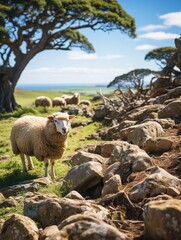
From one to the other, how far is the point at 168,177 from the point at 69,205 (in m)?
1.86

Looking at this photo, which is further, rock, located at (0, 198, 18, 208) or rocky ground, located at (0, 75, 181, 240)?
rock, located at (0, 198, 18, 208)

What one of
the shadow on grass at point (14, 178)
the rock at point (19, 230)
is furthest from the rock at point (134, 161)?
the shadow on grass at point (14, 178)

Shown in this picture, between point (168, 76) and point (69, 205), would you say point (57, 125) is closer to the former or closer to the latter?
point (69, 205)

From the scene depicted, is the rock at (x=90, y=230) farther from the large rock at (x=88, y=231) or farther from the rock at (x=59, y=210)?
the rock at (x=59, y=210)

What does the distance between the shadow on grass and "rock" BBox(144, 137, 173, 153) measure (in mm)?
4588

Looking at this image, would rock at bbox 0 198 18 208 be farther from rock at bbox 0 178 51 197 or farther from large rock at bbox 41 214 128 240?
large rock at bbox 41 214 128 240

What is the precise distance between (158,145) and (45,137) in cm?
452

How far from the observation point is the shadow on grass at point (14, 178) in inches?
466

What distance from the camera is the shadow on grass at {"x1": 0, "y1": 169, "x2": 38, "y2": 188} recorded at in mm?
11834

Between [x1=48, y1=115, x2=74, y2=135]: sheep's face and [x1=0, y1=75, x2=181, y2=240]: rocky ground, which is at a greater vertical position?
[x1=48, y1=115, x2=74, y2=135]: sheep's face

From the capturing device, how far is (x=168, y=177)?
6.33 meters

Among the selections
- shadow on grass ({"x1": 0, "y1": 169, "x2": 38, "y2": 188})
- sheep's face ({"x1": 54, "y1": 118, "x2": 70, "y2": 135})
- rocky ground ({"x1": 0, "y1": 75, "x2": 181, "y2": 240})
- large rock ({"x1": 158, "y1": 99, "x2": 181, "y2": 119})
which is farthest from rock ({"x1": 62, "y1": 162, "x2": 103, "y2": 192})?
large rock ({"x1": 158, "y1": 99, "x2": 181, "y2": 119})

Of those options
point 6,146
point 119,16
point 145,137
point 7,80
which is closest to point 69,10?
point 119,16

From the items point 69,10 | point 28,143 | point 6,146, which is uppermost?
point 69,10
